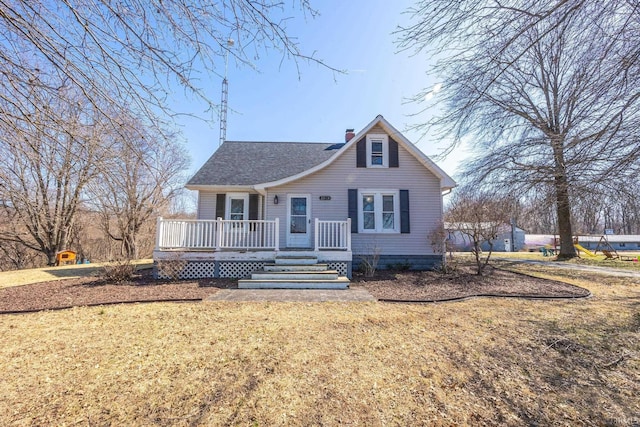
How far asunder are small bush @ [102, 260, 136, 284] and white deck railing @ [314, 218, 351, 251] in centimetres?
575

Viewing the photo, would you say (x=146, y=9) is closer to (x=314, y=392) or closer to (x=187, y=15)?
(x=187, y=15)

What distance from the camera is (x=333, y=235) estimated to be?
30.0 feet

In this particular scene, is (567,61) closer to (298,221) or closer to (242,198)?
(298,221)

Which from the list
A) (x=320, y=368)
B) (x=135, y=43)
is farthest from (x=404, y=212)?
(x=135, y=43)

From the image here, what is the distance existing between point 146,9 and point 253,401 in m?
3.78

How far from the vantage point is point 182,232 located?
8617 mm

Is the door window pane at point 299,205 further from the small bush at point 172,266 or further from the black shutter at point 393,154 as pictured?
the small bush at point 172,266

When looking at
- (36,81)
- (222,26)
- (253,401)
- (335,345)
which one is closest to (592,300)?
(335,345)

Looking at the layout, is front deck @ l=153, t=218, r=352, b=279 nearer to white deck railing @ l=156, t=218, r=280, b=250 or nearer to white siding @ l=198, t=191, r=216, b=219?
white deck railing @ l=156, t=218, r=280, b=250

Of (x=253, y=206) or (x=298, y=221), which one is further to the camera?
(x=253, y=206)

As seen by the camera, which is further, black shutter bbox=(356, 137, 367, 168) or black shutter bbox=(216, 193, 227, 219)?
black shutter bbox=(216, 193, 227, 219)

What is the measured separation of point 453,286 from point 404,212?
3491 mm

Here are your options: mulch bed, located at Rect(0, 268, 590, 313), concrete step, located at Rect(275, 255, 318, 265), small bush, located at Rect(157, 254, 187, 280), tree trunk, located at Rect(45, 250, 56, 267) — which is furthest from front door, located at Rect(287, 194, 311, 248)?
tree trunk, located at Rect(45, 250, 56, 267)

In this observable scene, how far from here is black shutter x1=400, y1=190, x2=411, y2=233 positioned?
9984mm
